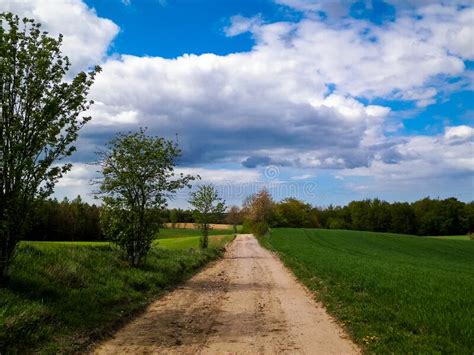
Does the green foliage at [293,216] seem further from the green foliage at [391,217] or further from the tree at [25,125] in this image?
the tree at [25,125]

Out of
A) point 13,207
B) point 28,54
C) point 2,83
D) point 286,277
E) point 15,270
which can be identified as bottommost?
point 286,277

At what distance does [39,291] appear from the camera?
1074cm

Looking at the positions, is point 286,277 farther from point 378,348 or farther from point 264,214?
point 264,214

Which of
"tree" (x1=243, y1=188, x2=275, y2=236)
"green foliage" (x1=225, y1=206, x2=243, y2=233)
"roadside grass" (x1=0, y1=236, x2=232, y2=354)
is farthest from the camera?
"green foliage" (x1=225, y1=206, x2=243, y2=233)

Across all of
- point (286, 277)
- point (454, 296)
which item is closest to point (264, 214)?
point (286, 277)

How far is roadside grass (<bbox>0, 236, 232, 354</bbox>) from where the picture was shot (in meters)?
8.24

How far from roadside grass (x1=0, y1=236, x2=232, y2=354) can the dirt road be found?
0.65 m

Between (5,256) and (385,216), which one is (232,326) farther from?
(385,216)

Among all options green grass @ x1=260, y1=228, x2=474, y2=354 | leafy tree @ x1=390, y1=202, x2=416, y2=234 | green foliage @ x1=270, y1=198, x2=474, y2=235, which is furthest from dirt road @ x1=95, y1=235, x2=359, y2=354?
leafy tree @ x1=390, y1=202, x2=416, y2=234

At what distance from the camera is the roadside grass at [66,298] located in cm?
824

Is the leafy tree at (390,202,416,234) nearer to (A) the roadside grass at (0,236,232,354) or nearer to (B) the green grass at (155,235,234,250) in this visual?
(B) the green grass at (155,235,234,250)

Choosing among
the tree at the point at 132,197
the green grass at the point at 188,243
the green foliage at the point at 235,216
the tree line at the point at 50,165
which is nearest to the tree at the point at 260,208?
the green foliage at the point at 235,216

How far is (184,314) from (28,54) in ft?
26.2

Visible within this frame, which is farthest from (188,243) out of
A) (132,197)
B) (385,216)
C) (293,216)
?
(385,216)
